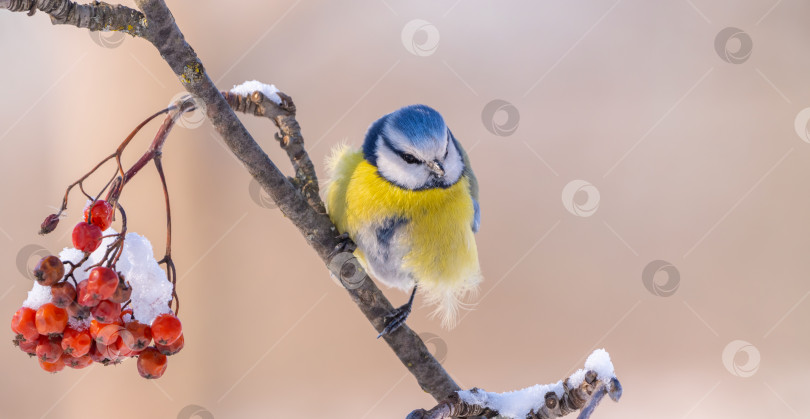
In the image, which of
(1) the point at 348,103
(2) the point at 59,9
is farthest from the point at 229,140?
(1) the point at 348,103

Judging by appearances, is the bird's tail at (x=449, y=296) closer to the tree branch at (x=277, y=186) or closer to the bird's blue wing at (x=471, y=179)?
the bird's blue wing at (x=471, y=179)

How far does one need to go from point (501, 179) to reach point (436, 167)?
108cm

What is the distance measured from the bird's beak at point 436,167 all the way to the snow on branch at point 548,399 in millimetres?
424

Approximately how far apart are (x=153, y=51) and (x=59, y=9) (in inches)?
67.9

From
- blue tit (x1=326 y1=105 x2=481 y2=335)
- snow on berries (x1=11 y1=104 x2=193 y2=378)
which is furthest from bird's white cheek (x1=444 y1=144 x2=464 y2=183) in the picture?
snow on berries (x1=11 y1=104 x2=193 y2=378)

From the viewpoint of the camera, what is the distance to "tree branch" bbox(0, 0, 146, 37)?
0.58 m

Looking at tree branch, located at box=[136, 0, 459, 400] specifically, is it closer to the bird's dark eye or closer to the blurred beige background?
the bird's dark eye

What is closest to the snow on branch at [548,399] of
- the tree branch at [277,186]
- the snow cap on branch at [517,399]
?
the snow cap on branch at [517,399]

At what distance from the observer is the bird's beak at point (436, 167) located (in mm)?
1086

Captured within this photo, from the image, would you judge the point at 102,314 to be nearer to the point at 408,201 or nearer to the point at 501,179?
the point at 408,201

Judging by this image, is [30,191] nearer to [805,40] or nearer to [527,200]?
[527,200]

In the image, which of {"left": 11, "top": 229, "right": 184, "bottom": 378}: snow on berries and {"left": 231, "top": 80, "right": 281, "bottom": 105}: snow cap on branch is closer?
{"left": 11, "top": 229, "right": 184, "bottom": 378}: snow on berries

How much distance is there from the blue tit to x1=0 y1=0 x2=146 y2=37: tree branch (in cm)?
53

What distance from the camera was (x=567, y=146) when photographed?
2.14 metres
